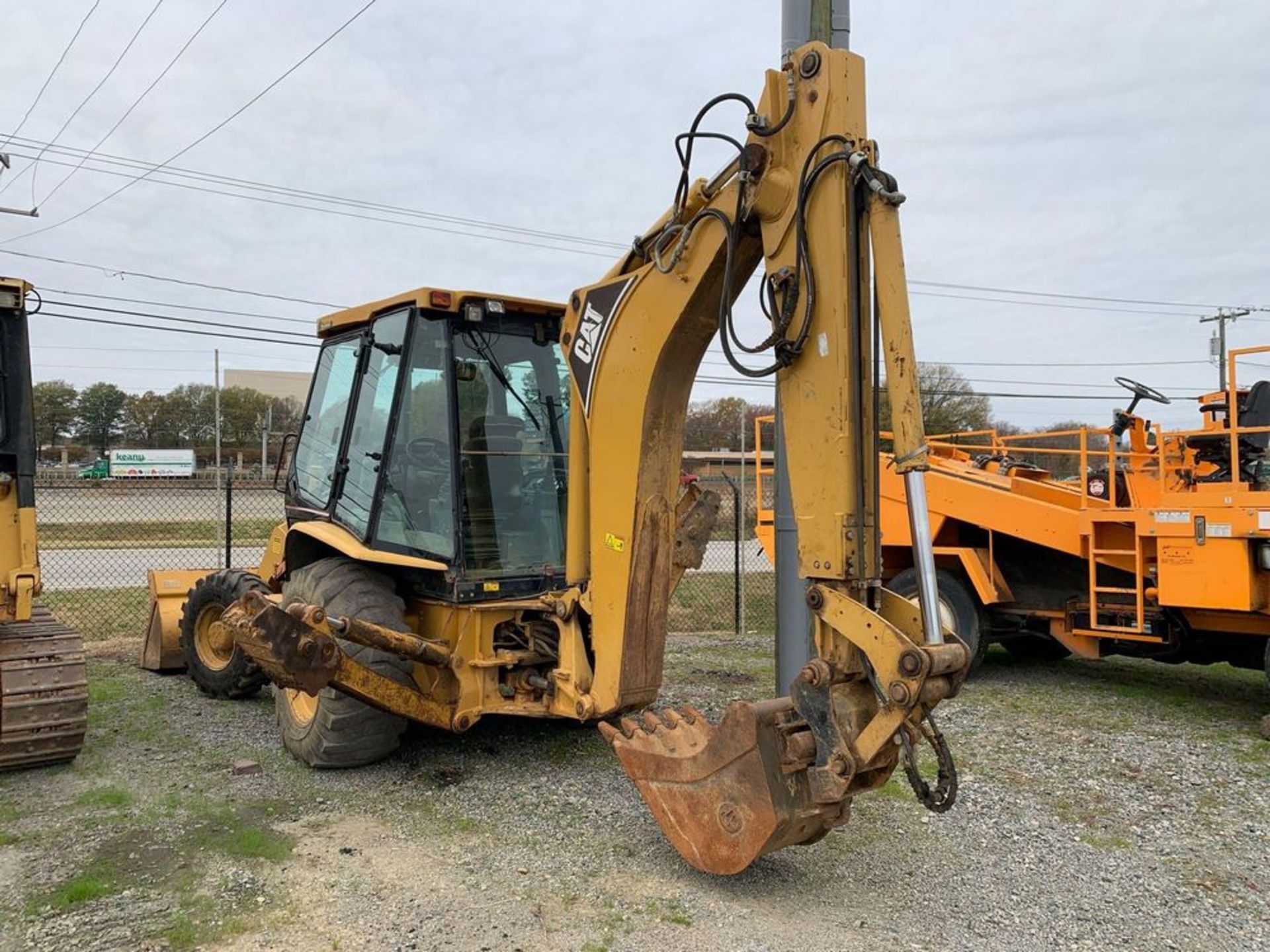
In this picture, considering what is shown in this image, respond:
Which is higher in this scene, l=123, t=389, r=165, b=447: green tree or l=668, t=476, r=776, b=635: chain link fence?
l=123, t=389, r=165, b=447: green tree

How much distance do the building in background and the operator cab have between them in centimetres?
5775

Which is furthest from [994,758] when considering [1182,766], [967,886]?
[967,886]

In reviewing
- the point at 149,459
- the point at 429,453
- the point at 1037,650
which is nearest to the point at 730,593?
the point at 1037,650

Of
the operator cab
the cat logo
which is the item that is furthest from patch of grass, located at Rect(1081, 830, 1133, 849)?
the cat logo

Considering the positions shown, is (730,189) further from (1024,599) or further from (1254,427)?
(1024,599)

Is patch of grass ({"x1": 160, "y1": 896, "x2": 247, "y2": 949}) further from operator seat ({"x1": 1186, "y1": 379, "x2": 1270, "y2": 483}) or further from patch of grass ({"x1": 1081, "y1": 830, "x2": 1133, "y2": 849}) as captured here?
operator seat ({"x1": 1186, "y1": 379, "x2": 1270, "y2": 483})

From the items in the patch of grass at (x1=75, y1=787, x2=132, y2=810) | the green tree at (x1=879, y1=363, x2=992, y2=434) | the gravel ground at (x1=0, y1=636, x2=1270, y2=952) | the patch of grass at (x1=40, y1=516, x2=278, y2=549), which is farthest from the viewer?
the green tree at (x1=879, y1=363, x2=992, y2=434)

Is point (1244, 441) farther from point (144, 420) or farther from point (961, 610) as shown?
point (144, 420)

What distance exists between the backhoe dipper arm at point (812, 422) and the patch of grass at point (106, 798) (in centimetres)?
251

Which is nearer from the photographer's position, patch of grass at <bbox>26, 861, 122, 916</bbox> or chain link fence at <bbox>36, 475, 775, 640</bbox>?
patch of grass at <bbox>26, 861, 122, 916</bbox>

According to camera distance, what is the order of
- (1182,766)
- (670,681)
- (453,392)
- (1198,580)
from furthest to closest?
(670,681) → (1198,580) → (1182,766) → (453,392)

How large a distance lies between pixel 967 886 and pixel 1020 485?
15.6 ft

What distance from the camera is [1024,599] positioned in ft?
26.5

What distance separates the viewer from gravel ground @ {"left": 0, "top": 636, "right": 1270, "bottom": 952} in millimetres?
3469
